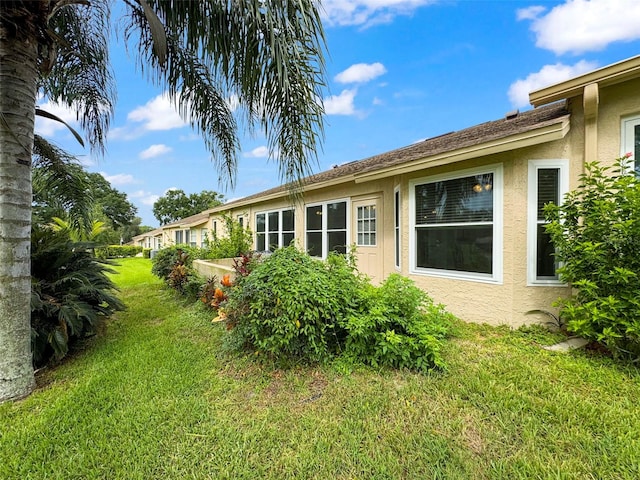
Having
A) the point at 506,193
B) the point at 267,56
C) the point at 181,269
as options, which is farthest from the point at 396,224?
the point at 181,269

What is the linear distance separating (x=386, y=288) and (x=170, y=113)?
452 centimetres

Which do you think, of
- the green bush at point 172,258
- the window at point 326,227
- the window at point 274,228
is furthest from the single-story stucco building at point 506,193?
the green bush at point 172,258

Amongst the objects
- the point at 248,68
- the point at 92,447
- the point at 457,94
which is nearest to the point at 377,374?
the point at 92,447

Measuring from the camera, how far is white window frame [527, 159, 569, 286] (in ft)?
14.6

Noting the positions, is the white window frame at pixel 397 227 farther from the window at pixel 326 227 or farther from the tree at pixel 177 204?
the tree at pixel 177 204

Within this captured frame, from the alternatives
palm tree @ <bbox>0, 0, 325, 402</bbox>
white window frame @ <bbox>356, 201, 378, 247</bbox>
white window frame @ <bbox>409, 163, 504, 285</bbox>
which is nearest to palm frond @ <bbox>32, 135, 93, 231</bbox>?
palm tree @ <bbox>0, 0, 325, 402</bbox>

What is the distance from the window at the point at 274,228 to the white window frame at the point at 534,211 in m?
7.42

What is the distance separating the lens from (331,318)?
338 cm

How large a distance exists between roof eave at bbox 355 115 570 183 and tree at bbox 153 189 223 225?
53931mm

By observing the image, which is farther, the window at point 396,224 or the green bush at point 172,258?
the green bush at point 172,258

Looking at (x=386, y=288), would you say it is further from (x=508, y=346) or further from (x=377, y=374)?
(x=508, y=346)

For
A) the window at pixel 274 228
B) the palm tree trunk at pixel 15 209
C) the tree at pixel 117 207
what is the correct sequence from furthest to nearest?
the tree at pixel 117 207 → the window at pixel 274 228 → the palm tree trunk at pixel 15 209

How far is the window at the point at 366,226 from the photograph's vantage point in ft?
25.1

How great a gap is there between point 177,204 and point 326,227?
54.9 metres
